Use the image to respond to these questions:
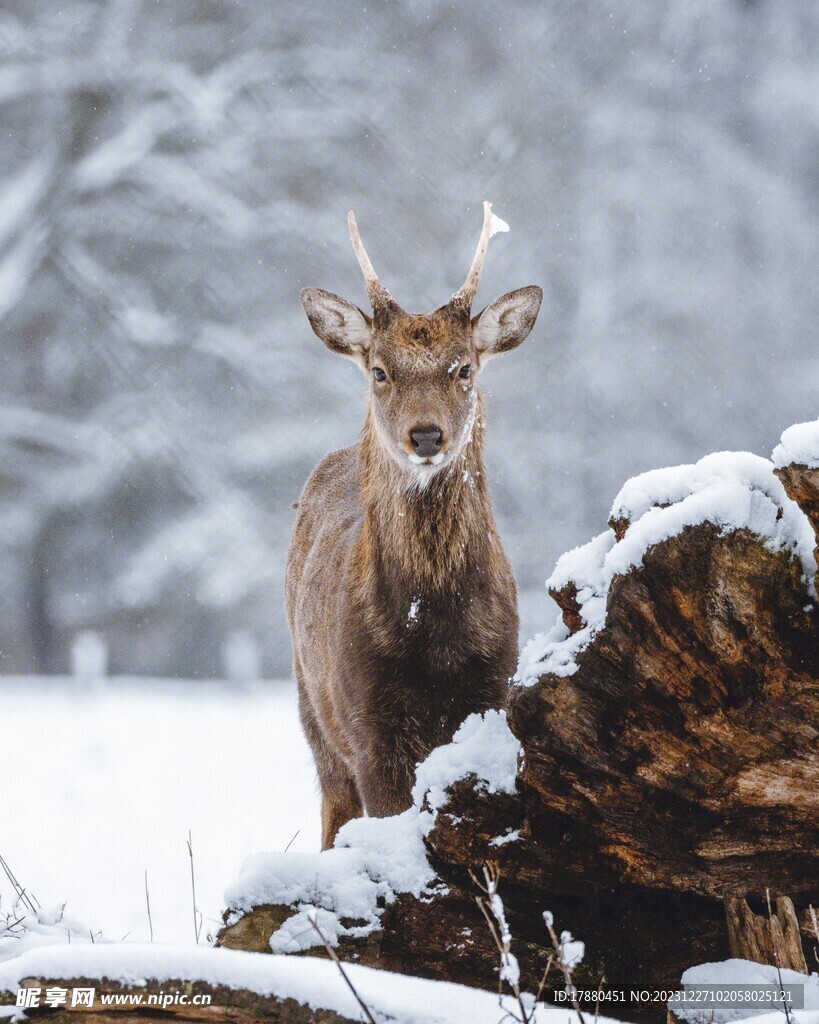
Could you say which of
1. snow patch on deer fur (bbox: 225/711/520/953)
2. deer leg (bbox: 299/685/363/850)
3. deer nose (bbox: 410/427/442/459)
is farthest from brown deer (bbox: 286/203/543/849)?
snow patch on deer fur (bbox: 225/711/520/953)

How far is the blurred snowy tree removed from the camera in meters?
14.3

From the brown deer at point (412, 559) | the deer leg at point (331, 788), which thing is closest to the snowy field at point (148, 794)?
the deer leg at point (331, 788)

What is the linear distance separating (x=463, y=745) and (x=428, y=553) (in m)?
1.44

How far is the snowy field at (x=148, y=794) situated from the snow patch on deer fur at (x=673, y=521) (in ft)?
9.72

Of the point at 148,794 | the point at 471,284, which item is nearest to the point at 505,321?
the point at 471,284

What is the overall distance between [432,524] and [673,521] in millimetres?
1929

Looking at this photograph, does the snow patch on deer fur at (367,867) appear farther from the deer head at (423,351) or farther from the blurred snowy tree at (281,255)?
the blurred snowy tree at (281,255)

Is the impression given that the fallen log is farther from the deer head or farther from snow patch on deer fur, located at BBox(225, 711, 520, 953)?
the deer head

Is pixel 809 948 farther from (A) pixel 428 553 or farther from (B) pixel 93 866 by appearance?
(B) pixel 93 866

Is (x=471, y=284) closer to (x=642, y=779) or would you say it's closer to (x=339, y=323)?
(x=339, y=323)

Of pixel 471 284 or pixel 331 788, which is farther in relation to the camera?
pixel 331 788

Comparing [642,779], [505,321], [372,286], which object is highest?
[372,286]

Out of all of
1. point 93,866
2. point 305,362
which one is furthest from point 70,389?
point 93,866

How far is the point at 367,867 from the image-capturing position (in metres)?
2.74
